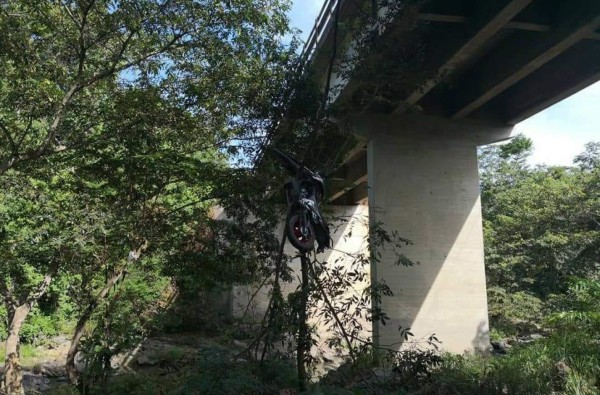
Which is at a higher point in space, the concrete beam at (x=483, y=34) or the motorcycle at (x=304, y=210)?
the concrete beam at (x=483, y=34)

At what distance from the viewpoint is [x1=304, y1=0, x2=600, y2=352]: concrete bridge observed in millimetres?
10531

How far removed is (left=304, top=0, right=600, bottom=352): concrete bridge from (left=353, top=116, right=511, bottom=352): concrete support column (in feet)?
0.09

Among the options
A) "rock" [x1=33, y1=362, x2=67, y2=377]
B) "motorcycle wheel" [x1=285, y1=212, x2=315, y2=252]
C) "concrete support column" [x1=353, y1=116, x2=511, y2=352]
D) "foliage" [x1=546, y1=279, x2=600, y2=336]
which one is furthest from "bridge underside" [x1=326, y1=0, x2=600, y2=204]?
"rock" [x1=33, y1=362, x2=67, y2=377]

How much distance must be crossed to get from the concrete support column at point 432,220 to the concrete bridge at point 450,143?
0.03 m

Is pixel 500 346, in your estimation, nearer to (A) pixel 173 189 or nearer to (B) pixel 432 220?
(B) pixel 432 220

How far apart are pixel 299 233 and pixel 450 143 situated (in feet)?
30.9

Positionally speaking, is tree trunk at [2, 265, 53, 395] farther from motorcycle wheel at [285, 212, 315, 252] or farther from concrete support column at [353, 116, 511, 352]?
concrete support column at [353, 116, 511, 352]

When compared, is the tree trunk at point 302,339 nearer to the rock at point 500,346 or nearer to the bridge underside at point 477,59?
the bridge underside at point 477,59

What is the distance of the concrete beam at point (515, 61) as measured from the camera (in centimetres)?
905

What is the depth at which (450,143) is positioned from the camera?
14.2 metres

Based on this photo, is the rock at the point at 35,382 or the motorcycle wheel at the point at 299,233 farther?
the rock at the point at 35,382

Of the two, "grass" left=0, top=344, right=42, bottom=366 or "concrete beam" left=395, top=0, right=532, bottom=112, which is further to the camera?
"grass" left=0, top=344, right=42, bottom=366

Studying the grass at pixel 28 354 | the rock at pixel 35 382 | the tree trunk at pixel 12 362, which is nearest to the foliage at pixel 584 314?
the tree trunk at pixel 12 362

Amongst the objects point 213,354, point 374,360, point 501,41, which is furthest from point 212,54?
point 501,41
